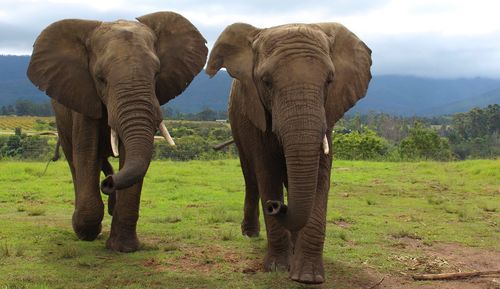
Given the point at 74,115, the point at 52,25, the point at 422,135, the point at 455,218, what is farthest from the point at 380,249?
the point at 422,135

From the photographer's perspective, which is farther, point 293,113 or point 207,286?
point 207,286

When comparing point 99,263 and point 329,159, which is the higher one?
point 329,159

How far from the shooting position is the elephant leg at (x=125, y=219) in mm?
7504

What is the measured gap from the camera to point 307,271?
577 centimetres

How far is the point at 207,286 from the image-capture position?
622 cm

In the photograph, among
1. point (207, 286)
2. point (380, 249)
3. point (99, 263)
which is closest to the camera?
point (207, 286)

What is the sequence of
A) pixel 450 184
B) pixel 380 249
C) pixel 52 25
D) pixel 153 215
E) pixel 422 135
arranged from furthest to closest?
pixel 422 135, pixel 450 184, pixel 153 215, pixel 380 249, pixel 52 25

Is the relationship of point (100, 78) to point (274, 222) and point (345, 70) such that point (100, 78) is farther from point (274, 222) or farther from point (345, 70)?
point (345, 70)

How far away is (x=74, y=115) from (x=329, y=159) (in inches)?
142

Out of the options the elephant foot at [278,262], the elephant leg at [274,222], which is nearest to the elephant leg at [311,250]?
the elephant leg at [274,222]

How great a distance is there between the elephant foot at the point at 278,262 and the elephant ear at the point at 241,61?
5.63 ft

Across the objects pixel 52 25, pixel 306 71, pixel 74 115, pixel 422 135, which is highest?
pixel 52 25

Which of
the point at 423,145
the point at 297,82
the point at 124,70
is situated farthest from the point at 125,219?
the point at 423,145

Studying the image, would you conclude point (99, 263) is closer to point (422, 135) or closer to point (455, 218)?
point (455, 218)
